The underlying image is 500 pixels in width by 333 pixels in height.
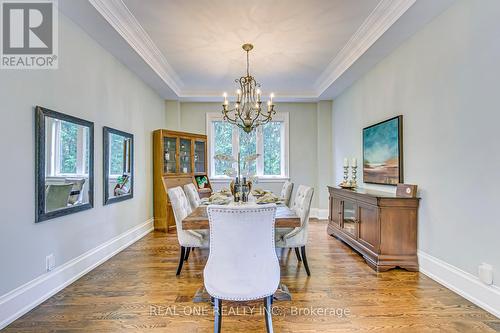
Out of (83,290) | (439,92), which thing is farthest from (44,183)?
(439,92)

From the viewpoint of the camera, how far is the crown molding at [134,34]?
8.83 feet

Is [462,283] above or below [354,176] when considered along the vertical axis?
below

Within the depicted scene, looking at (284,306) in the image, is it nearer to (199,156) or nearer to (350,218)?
(350,218)

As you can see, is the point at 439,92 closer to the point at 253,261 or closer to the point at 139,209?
the point at 253,261

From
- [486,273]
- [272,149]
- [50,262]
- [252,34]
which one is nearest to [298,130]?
[272,149]

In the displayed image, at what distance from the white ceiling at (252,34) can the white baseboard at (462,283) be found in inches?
98.5

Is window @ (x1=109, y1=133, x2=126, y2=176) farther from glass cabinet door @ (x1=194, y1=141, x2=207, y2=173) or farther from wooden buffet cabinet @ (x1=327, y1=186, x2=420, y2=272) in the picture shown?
wooden buffet cabinet @ (x1=327, y1=186, x2=420, y2=272)

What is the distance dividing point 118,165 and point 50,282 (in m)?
1.73

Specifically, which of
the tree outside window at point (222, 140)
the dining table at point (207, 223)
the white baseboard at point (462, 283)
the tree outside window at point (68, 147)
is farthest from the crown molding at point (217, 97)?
the white baseboard at point (462, 283)

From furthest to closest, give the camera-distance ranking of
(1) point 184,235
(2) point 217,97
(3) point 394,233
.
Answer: (2) point 217,97 → (3) point 394,233 → (1) point 184,235

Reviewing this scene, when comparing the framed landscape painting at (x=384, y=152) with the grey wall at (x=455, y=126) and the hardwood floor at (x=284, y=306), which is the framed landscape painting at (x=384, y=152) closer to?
the grey wall at (x=455, y=126)

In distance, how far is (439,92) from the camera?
272cm

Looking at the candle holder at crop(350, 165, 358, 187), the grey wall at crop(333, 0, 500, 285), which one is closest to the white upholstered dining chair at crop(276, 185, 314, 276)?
the grey wall at crop(333, 0, 500, 285)

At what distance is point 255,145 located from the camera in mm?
6203
